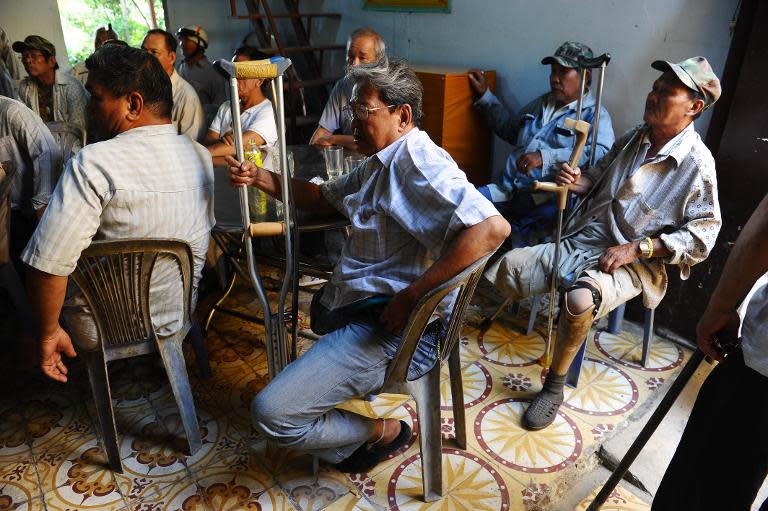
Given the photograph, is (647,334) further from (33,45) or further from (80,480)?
(33,45)

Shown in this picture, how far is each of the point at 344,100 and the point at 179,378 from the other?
75.2 inches

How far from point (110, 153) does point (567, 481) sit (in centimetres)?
180

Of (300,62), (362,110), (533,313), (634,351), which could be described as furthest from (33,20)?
(634,351)

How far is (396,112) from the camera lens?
5.06 feet

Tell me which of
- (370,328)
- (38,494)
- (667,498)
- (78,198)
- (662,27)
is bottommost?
(38,494)

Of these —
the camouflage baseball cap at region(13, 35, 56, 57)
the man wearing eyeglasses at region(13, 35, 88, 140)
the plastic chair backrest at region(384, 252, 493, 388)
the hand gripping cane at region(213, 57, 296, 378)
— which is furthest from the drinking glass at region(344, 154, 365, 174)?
the camouflage baseball cap at region(13, 35, 56, 57)

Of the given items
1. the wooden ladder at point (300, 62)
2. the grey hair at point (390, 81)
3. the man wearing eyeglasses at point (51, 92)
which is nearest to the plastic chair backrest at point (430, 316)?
the grey hair at point (390, 81)

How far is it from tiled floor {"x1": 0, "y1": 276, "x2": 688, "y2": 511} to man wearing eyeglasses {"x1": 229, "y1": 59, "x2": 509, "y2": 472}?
0.29m

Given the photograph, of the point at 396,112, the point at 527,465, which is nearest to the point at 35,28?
the point at 396,112

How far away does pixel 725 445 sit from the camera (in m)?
1.20

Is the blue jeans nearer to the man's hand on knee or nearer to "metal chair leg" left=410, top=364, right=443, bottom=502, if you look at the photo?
"metal chair leg" left=410, top=364, right=443, bottom=502

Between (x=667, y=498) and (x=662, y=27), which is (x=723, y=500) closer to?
(x=667, y=498)

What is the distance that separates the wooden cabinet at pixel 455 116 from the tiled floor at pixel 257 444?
50.3 inches

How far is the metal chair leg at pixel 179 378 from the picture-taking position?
Result: 1.81m
